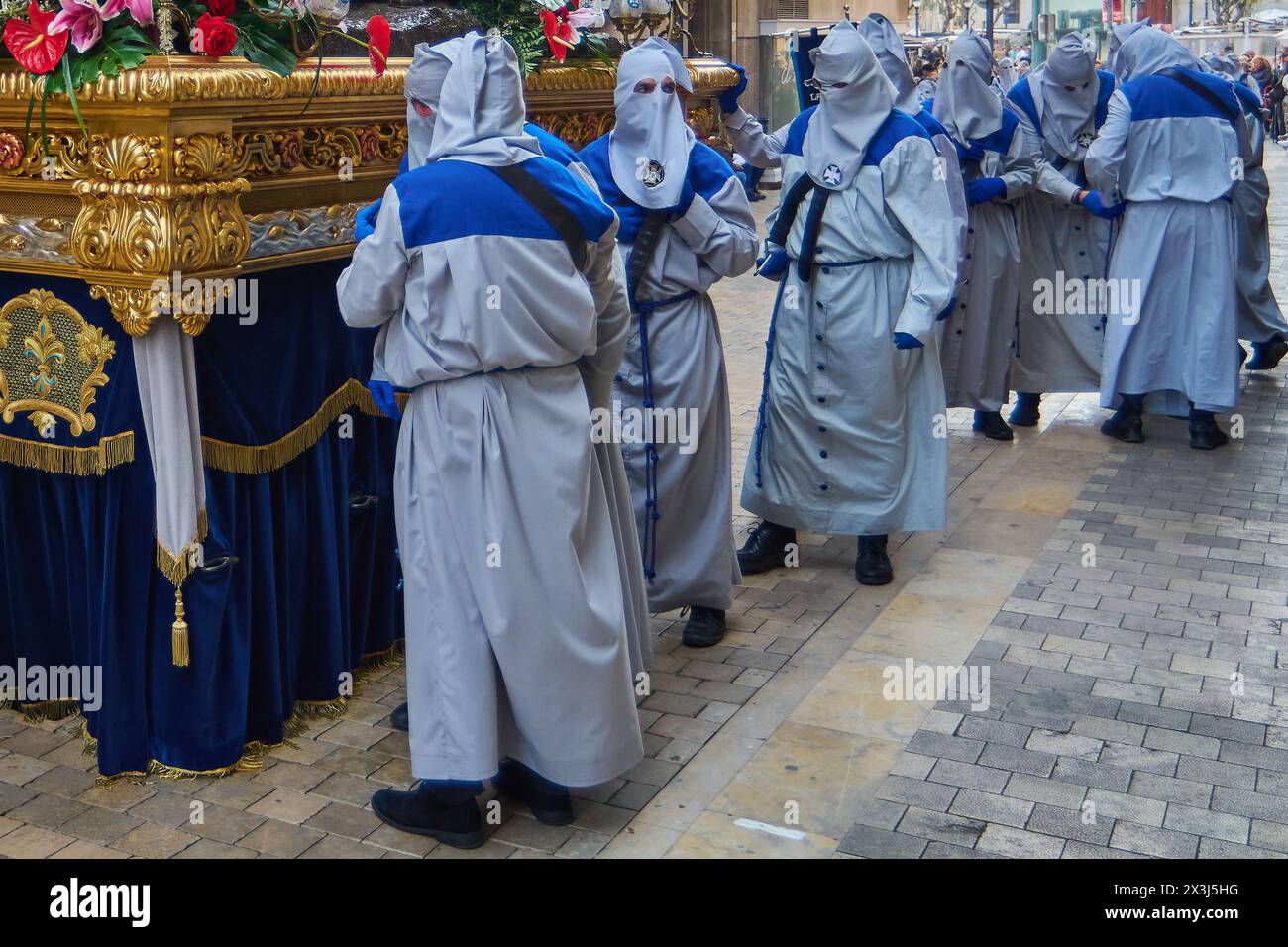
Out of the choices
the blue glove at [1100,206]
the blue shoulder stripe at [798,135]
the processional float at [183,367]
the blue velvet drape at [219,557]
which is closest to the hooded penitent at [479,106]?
the processional float at [183,367]

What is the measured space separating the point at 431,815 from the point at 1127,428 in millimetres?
5114

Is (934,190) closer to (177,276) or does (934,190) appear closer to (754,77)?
(177,276)

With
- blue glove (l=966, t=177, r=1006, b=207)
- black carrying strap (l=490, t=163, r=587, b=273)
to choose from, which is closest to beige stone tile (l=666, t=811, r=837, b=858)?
black carrying strap (l=490, t=163, r=587, b=273)

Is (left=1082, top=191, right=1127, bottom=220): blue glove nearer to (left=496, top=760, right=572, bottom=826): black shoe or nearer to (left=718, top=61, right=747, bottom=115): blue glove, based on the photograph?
(left=718, top=61, right=747, bottom=115): blue glove

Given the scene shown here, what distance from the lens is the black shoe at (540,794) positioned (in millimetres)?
3709

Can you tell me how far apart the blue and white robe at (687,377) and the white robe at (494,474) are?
1.06 metres

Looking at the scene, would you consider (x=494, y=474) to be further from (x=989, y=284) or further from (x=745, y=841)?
(x=989, y=284)

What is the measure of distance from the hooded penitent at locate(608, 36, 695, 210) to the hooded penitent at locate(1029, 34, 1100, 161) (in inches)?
144

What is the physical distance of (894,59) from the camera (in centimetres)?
591

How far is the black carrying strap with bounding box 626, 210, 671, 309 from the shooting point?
4.63m

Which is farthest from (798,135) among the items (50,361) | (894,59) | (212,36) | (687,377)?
(50,361)

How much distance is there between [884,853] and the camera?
11.6 feet

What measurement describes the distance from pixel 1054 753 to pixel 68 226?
118 inches

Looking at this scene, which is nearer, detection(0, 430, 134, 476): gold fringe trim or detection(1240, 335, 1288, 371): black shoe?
detection(0, 430, 134, 476): gold fringe trim
